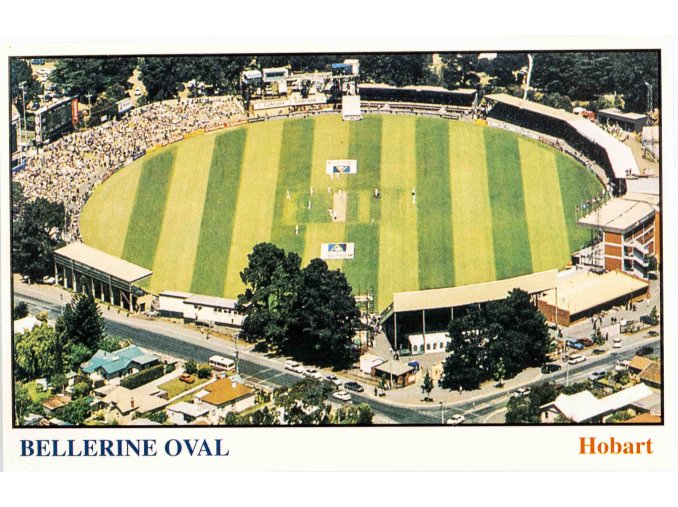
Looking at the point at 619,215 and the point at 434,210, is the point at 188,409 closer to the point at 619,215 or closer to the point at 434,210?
the point at 434,210

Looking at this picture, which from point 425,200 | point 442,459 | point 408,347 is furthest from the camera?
point 425,200

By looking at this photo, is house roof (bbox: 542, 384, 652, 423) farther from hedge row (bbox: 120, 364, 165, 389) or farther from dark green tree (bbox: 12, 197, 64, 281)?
dark green tree (bbox: 12, 197, 64, 281)

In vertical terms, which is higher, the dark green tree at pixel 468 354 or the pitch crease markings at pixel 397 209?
the pitch crease markings at pixel 397 209

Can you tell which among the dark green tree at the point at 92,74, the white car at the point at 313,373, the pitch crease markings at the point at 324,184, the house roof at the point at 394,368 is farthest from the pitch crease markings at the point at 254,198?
the house roof at the point at 394,368

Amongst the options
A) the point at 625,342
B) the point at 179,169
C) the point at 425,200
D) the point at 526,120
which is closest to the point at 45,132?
Result: the point at 179,169

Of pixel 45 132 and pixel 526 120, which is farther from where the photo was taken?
pixel 526 120

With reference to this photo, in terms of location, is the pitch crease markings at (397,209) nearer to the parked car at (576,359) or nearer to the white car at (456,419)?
the white car at (456,419)

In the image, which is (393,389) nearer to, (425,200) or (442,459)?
(442,459)

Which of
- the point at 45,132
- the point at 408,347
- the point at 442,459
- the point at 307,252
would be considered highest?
the point at 45,132
